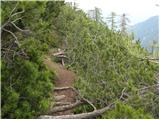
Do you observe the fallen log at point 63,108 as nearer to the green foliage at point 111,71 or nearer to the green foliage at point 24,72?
the green foliage at point 111,71

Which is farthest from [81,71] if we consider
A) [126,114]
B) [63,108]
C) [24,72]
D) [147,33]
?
[147,33]

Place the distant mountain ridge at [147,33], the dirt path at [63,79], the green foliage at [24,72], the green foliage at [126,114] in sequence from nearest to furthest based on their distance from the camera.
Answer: the green foliage at [126,114] < the green foliage at [24,72] < the dirt path at [63,79] < the distant mountain ridge at [147,33]

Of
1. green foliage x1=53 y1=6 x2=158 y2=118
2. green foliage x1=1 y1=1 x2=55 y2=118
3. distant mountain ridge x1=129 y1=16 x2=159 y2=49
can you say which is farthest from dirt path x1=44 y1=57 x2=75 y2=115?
green foliage x1=1 y1=1 x2=55 y2=118

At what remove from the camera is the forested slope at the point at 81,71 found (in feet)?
19.4

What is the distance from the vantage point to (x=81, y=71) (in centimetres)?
905

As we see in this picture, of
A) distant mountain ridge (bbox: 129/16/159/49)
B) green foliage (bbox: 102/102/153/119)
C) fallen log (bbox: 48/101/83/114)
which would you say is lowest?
fallen log (bbox: 48/101/83/114)

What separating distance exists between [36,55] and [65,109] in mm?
2281

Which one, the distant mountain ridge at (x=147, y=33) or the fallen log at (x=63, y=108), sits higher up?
the distant mountain ridge at (x=147, y=33)

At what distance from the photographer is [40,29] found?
259 inches

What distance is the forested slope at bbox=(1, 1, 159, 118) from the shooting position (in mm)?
5918

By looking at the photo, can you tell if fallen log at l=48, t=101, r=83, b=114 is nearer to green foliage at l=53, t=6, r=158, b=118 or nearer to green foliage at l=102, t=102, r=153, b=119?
green foliage at l=53, t=6, r=158, b=118

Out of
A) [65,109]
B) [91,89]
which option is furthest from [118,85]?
[65,109]

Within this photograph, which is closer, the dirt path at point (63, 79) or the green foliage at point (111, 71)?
the green foliage at point (111, 71)

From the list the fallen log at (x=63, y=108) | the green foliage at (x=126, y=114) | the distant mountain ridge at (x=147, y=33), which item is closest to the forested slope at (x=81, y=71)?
the green foliage at (x=126, y=114)
